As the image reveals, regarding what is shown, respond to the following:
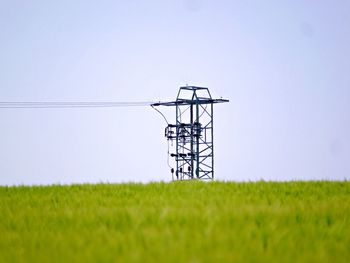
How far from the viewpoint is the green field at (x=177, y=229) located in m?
5.52

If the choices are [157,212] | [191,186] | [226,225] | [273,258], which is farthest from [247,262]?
[191,186]

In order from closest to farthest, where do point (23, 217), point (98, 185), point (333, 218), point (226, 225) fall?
point (226, 225)
point (333, 218)
point (23, 217)
point (98, 185)

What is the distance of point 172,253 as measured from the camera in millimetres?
5312

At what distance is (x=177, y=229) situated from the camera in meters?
6.84

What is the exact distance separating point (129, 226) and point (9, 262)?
2058 millimetres

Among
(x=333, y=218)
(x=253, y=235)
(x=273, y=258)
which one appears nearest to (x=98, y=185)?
(x=333, y=218)

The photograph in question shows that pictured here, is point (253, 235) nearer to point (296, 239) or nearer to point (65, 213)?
point (296, 239)

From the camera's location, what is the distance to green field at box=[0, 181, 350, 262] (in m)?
5.52

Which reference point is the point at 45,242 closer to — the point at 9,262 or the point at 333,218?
the point at 9,262

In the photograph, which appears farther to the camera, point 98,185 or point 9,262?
point 98,185

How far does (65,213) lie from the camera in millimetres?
8969

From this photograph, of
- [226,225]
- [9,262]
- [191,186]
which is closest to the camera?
[9,262]

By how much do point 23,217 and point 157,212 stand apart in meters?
2.34

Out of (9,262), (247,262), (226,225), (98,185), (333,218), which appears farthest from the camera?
(98,185)
